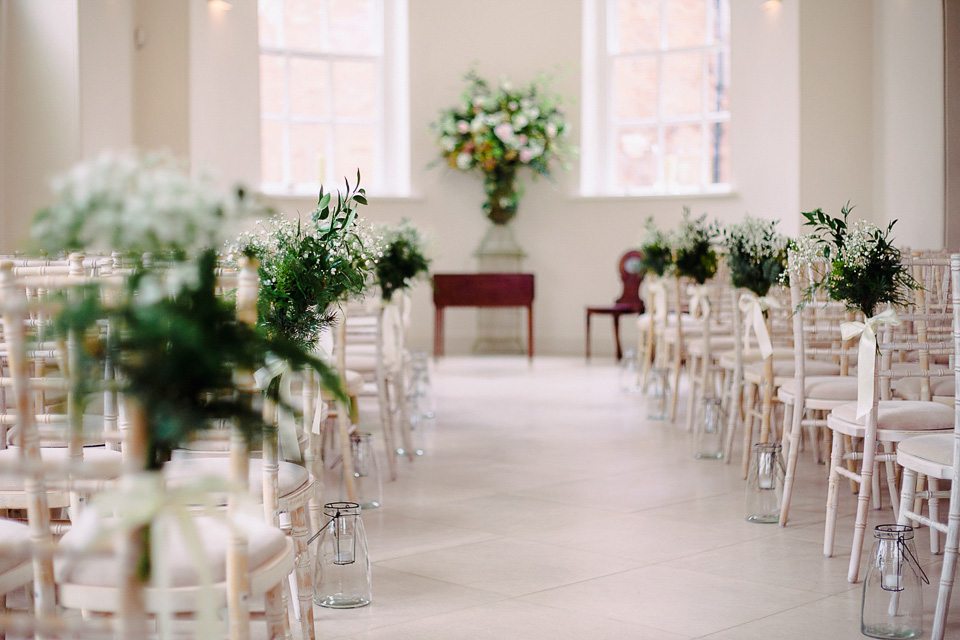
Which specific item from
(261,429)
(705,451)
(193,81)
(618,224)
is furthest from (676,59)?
(261,429)

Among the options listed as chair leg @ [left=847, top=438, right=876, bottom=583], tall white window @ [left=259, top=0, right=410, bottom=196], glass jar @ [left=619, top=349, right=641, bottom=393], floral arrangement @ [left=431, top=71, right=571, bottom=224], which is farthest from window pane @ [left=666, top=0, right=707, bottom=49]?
chair leg @ [left=847, top=438, right=876, bottom=583]

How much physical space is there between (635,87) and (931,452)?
849 centimetres

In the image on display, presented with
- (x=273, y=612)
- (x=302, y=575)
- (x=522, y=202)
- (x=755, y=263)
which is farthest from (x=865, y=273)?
(x=522, y=202)

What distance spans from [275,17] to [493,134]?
259 cm

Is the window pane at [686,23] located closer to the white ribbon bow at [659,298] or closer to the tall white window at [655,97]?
the tall white window at [655,97]

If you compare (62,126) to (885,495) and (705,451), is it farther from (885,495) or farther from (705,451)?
(885,495)

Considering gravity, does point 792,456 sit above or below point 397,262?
below

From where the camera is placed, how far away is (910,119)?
812cm

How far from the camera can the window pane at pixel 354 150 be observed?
10719mm

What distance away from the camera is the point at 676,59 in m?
10.5

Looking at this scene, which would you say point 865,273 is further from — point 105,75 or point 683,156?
point 683,156

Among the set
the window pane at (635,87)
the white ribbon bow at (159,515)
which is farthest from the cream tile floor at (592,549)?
the window pane at (635,87)

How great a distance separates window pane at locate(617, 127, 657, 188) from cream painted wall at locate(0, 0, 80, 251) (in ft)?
19.9

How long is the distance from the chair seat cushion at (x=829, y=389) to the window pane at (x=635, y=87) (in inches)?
280
